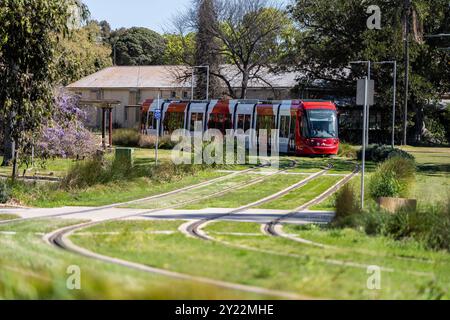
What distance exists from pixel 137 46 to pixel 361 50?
187 feet

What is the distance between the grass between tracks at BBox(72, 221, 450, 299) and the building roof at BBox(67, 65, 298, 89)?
210ft

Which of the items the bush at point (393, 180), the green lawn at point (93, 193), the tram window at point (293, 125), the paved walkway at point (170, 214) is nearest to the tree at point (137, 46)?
the tram window at point (293, 125)

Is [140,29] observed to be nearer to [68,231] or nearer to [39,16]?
[39,16]

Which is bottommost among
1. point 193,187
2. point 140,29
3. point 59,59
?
point 193,187

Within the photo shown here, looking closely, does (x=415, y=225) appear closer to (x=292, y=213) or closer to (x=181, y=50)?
(x=292, y=213)

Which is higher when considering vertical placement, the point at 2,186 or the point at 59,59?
the point at 59,59

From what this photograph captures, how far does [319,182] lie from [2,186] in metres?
12.8

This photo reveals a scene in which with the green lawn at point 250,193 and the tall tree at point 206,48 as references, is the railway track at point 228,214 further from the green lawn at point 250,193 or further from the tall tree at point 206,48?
the tall tree at point 206,48

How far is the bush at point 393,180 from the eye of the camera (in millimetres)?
21656

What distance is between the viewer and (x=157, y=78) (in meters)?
89.8

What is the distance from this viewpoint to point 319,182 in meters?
29.5

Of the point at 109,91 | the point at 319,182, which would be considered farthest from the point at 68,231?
the point at 109,91

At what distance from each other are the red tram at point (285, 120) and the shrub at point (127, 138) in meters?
4.97

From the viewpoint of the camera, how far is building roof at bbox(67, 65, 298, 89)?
7975cm
